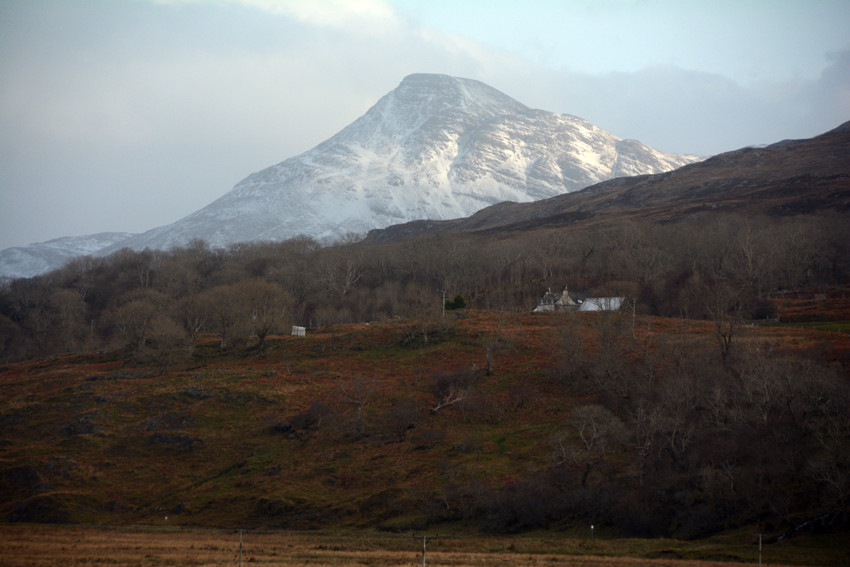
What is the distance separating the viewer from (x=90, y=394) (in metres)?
54.6

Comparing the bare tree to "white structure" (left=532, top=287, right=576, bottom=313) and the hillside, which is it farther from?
"white structure" (left=532, top=287, right=576, bottom=313)

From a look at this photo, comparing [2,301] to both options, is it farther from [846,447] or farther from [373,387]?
[846,447]

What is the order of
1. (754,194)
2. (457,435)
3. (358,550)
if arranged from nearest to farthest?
(358,550), (457,435), (754,194)

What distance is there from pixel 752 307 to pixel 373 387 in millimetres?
44400

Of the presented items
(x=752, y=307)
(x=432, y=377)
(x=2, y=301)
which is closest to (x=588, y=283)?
(x=752, y=307)

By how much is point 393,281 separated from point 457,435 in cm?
7356

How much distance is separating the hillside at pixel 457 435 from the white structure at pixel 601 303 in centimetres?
1118

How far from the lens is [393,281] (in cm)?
11719

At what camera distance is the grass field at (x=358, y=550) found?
2241 centimetres

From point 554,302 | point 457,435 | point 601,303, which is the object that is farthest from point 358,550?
point 554,302

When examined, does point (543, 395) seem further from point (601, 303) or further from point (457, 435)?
point (601, 303)

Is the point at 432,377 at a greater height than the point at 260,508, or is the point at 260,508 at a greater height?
the point at 432,377

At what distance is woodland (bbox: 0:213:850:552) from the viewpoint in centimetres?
3111

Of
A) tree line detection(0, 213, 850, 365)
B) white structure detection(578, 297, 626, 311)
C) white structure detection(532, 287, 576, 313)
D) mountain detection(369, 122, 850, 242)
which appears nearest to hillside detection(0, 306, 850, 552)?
tree line detection(0, 213, 850, 365)
